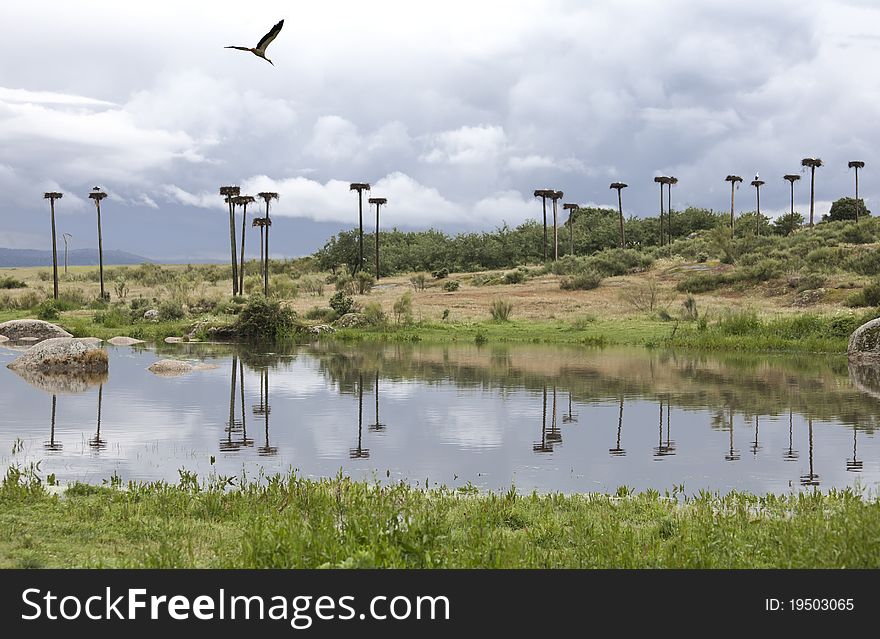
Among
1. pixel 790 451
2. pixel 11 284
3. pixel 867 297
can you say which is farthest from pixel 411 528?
pixel 11 284

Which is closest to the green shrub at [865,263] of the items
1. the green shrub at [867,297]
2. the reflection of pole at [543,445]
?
the green shrub at [867,297]

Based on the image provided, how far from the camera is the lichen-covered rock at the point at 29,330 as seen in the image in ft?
113

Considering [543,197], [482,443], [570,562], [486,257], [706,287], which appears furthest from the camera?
[486,257]

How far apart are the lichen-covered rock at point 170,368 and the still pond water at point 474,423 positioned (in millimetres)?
426

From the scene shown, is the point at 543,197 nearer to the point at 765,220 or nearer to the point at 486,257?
the point at 486,257

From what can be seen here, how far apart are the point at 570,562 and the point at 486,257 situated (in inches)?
3221

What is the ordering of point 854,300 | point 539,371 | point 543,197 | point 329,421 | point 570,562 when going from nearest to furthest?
point 570,562 → point 329,421 → point 539,371 → point 854,300 → point 543,197

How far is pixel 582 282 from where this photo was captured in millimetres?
50250

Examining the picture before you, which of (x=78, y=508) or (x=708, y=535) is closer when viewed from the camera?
(x=708, y=535)

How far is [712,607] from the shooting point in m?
5.33

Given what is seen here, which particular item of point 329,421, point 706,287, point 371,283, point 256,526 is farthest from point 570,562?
point 371,283

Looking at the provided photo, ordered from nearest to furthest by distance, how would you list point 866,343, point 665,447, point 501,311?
point 665,447, point 866,343, point 501,311

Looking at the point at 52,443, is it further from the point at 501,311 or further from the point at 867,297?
the point at 867,297

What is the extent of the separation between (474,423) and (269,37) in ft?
24.2
